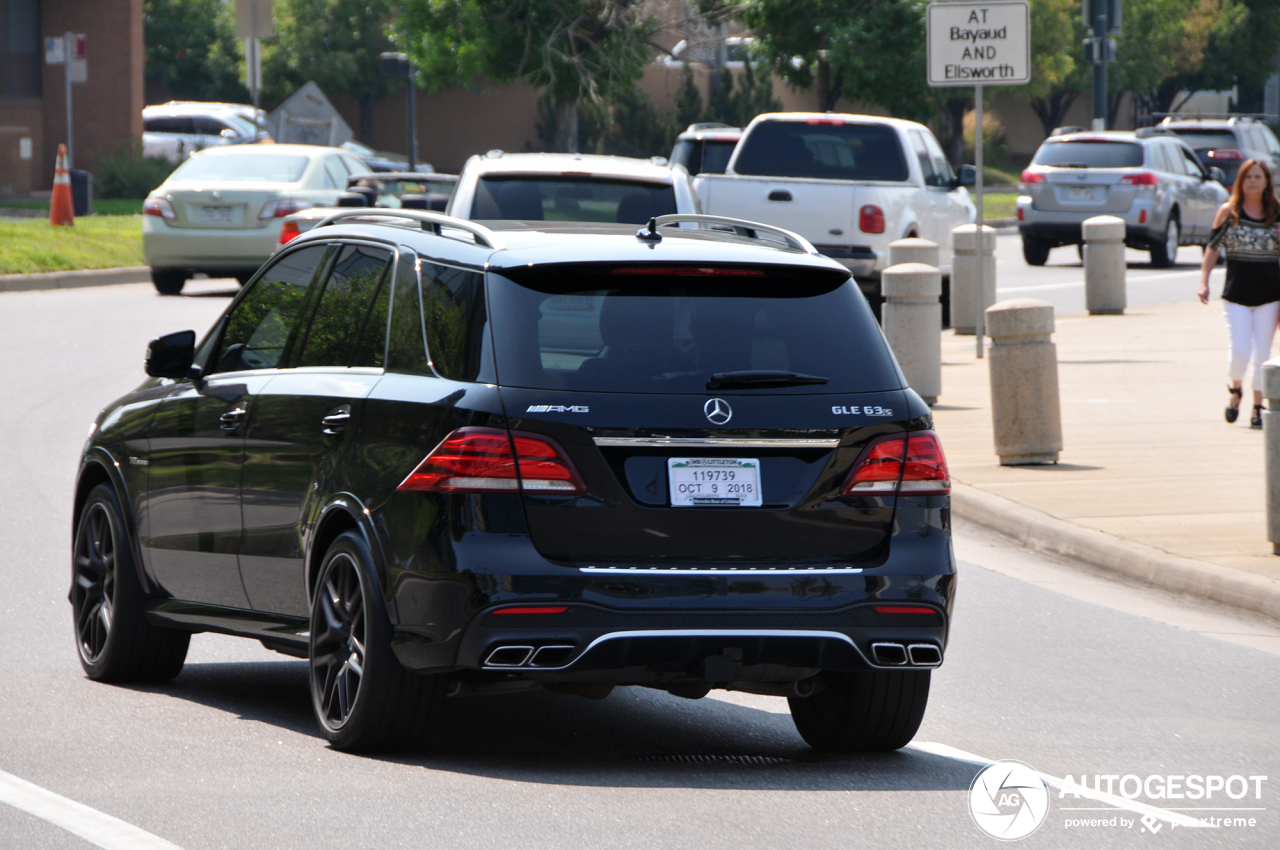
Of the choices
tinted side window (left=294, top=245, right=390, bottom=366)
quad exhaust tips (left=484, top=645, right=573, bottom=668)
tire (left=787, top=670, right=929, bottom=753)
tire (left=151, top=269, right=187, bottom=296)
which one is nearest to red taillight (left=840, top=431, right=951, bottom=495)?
tire (left=787, top=670, right=929, bottom=753)

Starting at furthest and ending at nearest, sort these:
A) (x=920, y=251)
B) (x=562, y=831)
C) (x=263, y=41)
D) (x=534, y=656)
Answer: (x=263, y=41) → (x=920, y=251) → (x=534, y=656) → (x=562, y=831)

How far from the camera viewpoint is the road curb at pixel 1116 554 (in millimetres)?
9227

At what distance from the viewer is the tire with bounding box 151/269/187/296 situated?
981 inches

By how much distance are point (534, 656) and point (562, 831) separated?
574 mm

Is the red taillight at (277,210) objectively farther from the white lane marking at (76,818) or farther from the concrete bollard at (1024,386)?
the white lane marking at (76,818)

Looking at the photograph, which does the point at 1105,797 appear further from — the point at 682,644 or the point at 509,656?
the point at 509,656

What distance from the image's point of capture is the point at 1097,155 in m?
31.2

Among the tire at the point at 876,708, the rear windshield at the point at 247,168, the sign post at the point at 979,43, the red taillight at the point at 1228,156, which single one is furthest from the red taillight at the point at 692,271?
the red taillight at the point at 1228,156

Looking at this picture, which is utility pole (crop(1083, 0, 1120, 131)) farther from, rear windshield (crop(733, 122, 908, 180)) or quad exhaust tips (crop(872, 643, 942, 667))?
quad exhaust tips (crop(872, 643, 942, 667))

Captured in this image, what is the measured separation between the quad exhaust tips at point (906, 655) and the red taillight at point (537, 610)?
0.93 m

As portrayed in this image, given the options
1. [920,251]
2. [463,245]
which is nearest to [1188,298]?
[920,251]

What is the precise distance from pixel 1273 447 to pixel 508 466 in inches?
206

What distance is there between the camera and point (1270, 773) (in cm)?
633

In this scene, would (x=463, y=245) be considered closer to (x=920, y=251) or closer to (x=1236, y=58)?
(x=920, y=251)
